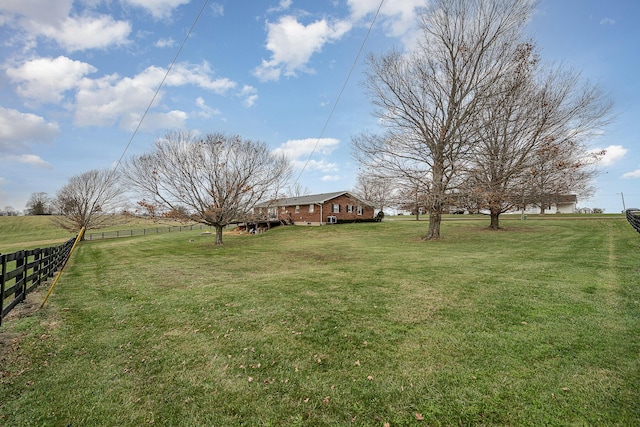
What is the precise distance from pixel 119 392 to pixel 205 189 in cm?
1868

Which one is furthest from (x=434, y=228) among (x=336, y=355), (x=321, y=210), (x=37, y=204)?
(x=37, y=204)

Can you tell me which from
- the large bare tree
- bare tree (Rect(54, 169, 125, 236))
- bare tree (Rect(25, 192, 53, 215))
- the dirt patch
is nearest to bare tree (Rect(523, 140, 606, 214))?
the large bare tree

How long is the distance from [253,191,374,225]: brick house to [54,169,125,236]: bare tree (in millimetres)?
20435

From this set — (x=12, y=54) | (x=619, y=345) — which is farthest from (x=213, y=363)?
(x=12, y=54)

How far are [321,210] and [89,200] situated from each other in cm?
3060

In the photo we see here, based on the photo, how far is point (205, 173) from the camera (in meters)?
20.3

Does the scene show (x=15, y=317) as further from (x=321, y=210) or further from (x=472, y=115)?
(x=321, y=210)

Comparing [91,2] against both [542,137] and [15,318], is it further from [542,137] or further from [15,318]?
[542,137]

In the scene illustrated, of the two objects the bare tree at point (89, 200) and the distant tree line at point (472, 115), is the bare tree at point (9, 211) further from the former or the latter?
the distant tree line at point (472, 115)

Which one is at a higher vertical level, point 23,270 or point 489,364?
point 23,270

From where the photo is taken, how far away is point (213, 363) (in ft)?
12.2

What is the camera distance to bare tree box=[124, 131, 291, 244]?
1961 cm

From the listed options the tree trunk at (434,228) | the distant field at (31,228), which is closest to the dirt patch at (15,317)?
A: the tree trunk at (434,228)

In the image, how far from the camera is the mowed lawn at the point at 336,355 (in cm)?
278
